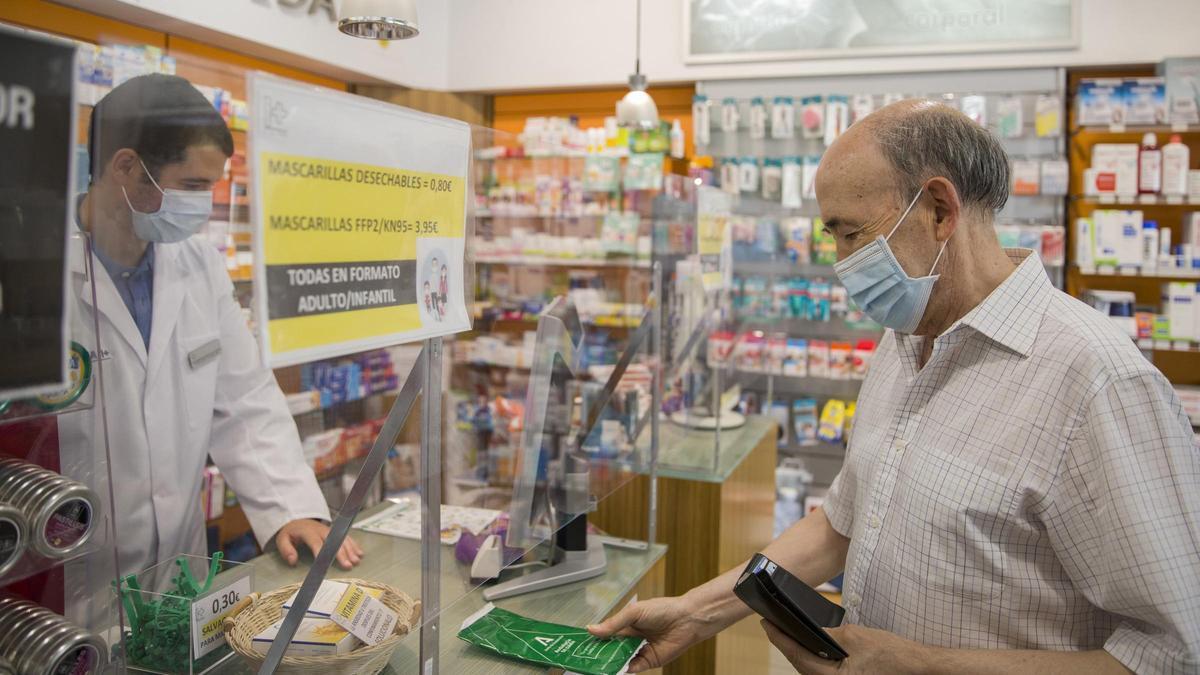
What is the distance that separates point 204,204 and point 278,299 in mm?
296

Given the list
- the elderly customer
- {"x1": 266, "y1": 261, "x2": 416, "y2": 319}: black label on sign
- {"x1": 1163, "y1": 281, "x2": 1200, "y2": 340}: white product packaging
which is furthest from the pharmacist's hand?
{"x1": 1163, "y1": 281, "x2": 1200, "y2": 340}: white product packaging

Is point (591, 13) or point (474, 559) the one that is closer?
point (474, 559)

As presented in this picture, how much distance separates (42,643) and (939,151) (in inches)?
57.8

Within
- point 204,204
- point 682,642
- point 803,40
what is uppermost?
point 803,40

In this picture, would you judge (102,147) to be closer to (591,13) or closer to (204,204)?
(204,204)

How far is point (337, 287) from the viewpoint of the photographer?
1007 millimetres

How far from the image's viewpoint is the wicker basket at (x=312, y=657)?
49.9 inches

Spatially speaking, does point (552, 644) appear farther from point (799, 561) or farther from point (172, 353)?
point (172, 353)

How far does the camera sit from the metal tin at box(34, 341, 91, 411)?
3.21 ft

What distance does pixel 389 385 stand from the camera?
177 cm

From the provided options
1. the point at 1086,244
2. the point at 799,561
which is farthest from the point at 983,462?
the point at 1086,244

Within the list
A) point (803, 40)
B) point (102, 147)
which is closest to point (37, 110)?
point (102, 147)

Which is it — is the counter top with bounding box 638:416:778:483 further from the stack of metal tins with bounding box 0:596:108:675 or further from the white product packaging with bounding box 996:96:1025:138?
the white product packaging with bounding box 996:96:1025:138

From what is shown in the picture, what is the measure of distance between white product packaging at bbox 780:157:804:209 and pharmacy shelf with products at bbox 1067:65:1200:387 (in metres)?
1.56
